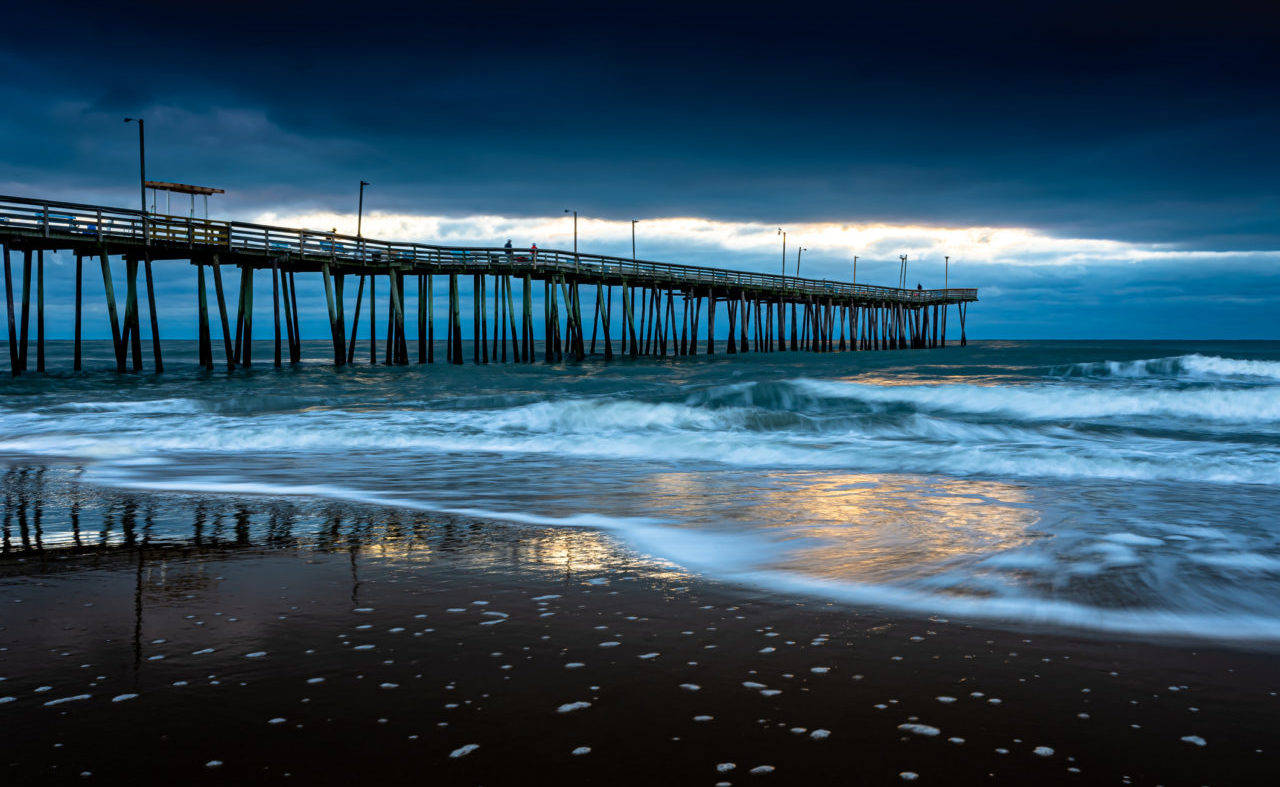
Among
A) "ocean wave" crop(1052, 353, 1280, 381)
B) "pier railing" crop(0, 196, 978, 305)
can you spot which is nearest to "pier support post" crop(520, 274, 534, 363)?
"pier railing" crop(0, 196, 978, 305)

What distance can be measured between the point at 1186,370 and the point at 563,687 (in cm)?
3910

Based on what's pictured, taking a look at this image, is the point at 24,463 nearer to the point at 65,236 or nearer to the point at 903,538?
the point at 903,538

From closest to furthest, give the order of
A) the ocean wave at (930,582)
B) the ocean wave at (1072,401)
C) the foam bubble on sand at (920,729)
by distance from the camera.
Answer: the foam bubble on sand at (920,729) < the ocean wave at (930,582) < the ocean wave at (1072,401)

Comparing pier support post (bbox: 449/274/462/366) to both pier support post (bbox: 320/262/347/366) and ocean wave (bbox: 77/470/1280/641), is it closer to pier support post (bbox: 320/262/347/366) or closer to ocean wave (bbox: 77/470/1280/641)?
pier support post (bbox: 320/262/347/366)

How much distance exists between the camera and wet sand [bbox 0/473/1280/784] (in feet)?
9.07

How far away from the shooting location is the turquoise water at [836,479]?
5.12m

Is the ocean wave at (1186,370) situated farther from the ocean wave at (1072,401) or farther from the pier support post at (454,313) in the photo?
the pier support post at (454,313)

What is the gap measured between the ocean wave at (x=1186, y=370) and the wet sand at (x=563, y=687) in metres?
32.8

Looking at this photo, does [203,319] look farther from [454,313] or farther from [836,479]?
[836,479]

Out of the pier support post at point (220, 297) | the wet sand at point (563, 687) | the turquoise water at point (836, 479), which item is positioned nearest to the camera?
the wet sand at point (563, 687)

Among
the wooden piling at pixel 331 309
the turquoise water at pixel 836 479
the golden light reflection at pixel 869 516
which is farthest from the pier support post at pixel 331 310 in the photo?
the golden light reflection at pixel 869 516

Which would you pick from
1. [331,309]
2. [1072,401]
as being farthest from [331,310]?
[1072,401]

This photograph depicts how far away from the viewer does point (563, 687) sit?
11.1ft

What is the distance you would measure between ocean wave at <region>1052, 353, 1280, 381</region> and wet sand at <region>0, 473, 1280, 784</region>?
3279cm
